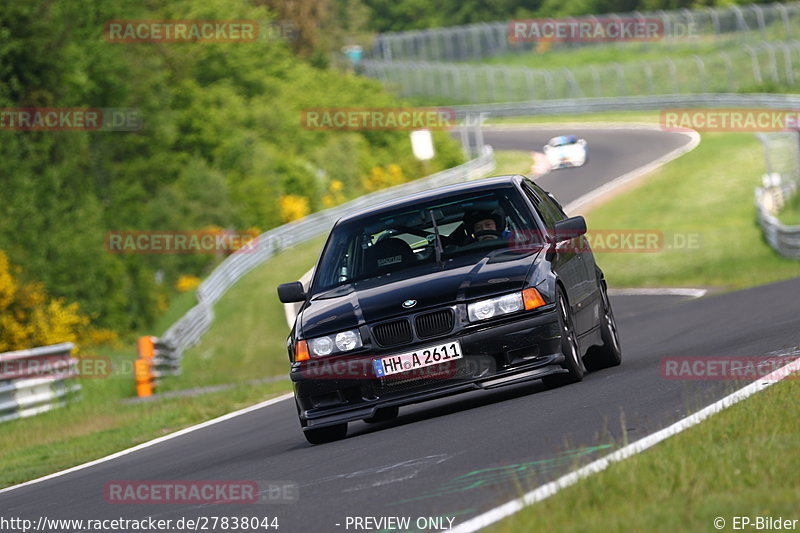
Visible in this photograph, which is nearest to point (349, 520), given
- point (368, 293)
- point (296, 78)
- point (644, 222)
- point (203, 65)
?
point (368, 293)

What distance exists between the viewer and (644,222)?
47.6 metres

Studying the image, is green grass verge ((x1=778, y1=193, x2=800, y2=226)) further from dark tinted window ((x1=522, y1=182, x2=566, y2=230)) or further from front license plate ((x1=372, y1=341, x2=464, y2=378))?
front license plate ((x1=372, y1=341, x2=464, y2=378))

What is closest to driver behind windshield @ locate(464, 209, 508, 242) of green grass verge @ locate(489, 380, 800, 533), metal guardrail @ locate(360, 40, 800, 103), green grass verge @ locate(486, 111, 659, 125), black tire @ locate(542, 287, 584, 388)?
black tire @ locate(542, 287, 584, 388)

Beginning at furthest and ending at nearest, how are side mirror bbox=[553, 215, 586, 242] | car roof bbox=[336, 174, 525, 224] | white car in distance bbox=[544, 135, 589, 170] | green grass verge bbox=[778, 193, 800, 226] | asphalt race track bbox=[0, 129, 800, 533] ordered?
white car in distance bbox=[544, 135, 589, 170] → green grass verge bbox=[778, 193, 800, 226] → car roof bbox=[336, 174, 525, 224] → side mirror bbox=[553, 215, 586, 242] → asphalt race track bbox=[0, 129, 800, 533]

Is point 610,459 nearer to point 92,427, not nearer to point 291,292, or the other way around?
point 291,292

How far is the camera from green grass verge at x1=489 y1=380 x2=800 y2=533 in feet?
16.9

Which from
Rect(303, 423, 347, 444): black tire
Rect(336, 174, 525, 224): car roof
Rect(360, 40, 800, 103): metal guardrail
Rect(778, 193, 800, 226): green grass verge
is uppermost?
Rect(360, 40, 800, 103): metal guardrail

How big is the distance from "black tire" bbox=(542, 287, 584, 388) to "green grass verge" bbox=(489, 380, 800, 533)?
2799 mm

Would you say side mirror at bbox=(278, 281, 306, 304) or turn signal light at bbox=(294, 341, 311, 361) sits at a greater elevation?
side mirror at bbox=(278, 281, 306, 304)

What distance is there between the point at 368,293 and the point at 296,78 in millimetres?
80962

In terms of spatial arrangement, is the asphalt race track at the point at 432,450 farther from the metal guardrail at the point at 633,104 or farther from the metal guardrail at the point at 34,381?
the metal guardrail at the point at 633,104

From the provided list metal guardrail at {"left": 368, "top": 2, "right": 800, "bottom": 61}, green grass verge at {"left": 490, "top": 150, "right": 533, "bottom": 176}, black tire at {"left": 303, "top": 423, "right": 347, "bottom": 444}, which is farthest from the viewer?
metal guardrail at {"left": 368, "top": 2, "right": 800, "bottom": 61}

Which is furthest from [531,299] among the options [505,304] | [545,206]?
[545,206]

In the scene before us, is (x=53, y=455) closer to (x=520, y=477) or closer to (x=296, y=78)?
(x=520, y=477)
